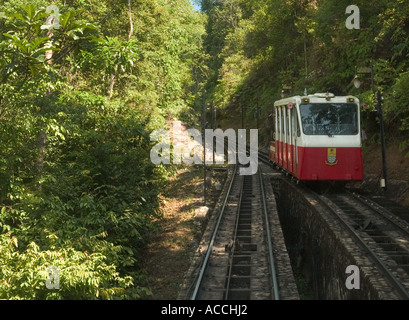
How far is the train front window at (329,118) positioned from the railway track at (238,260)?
361 cm

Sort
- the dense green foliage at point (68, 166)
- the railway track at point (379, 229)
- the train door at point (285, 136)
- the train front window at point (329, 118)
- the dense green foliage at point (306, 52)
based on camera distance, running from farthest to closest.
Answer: the dense green foliage at point (306, 52), the train door at point (285, 136), the train front window at point (329, 118), the railway track at point (379, 229), the dense green foliage at point (68, 166)

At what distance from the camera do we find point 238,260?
12.5 meters

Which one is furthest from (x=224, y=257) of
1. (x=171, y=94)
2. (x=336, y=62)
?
(x=336, y=62)

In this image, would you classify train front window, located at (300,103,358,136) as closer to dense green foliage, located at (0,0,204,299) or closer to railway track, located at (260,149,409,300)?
railway track, located at (260,149,409,300)

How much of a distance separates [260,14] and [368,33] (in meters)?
27.0

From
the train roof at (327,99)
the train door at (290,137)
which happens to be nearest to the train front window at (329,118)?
the train roof at (327,99)

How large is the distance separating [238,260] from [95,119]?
23.3ft

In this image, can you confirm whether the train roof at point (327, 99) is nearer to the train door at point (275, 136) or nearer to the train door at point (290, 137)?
the train door at point (290, 137)

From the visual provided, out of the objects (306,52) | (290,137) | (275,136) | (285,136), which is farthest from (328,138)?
(306,52)

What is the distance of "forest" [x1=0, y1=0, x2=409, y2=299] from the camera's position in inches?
328

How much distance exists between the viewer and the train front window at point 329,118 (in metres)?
17.9

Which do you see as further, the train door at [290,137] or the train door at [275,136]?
the train door at [275,136]

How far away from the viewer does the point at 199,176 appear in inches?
1161
